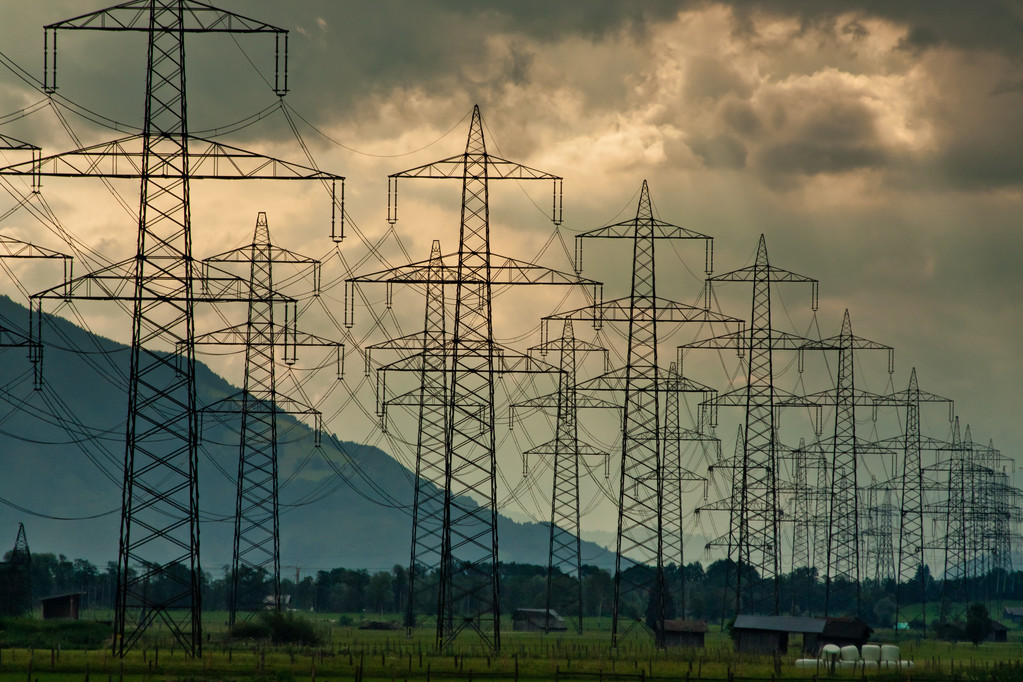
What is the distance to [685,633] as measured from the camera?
124 metres

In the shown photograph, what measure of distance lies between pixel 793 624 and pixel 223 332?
52204mm

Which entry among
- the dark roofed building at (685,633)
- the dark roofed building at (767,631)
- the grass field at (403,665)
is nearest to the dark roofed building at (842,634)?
the dark roofed building at (767,631)

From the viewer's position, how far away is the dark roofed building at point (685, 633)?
123062 millimetres

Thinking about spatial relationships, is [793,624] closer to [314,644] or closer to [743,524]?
[743,524]

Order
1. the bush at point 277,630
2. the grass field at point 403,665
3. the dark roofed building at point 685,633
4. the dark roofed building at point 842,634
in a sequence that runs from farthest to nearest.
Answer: the dark roofed building at point 685,633 → the dark roofed building at point 842,634 → the bush at point 277,630 → the grass field at point 403,665

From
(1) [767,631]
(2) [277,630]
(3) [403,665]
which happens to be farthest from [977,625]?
(3) [403,665]

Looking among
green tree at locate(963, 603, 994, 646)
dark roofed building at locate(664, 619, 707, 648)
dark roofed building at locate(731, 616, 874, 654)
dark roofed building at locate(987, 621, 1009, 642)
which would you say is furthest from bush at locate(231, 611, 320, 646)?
dark roofed building at locate(987, 621, 1009, 642)

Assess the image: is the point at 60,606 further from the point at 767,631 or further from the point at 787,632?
the point at 787,632

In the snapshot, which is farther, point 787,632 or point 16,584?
point 16,584

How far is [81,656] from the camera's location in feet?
251

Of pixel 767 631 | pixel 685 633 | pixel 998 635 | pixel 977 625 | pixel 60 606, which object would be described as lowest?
pixel 998 635

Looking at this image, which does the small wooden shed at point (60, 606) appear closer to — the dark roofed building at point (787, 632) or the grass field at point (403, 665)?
the grass field at point (403, 665)

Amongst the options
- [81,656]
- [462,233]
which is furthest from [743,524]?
[81,656]

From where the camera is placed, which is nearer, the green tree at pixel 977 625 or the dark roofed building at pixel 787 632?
the dark roofed building at pixel 787 632
